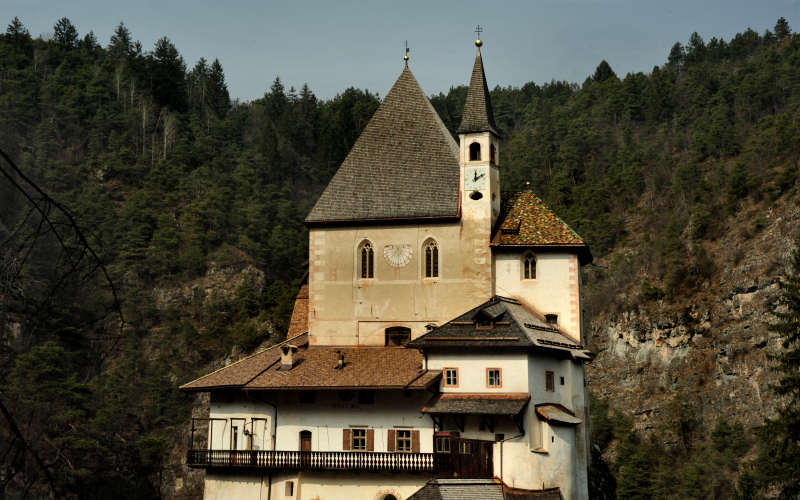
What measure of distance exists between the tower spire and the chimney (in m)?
13.0

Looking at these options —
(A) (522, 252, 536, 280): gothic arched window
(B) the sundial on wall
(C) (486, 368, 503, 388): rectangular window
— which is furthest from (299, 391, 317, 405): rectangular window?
(A) (522, 252, 536, 280): gothic arched window

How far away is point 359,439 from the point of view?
42.8m

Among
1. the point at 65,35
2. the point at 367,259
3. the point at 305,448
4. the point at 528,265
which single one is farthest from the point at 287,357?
the point at 65,35

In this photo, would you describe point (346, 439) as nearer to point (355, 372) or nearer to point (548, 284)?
point (355, 372)

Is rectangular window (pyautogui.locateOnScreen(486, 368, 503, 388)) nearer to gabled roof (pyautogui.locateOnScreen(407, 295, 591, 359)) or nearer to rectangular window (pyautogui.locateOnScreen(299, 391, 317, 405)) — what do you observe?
gabled roof (pyautogui.locateOnScreen(407, 295, 591, 359))

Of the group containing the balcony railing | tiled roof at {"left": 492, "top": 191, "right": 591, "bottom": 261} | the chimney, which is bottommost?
the balcony railing

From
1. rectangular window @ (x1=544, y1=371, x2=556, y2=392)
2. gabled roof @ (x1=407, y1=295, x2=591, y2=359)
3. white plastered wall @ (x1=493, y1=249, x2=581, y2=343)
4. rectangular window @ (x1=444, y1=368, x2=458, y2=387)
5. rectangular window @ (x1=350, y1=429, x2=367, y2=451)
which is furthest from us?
white plastered wall @ (x1=493, y1=249, x2=581, y2=343)

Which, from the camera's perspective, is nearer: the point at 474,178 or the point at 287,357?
the point at 287,357

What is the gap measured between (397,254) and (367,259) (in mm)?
1541

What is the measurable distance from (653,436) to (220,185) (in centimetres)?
5818

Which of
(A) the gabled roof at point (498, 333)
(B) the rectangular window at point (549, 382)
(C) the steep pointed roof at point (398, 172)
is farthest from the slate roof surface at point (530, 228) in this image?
(B) the rectangular window at point (549, 382)

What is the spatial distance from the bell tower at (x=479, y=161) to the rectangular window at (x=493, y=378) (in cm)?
821

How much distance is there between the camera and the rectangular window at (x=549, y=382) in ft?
138

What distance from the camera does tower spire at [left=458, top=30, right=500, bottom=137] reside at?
4728cm
